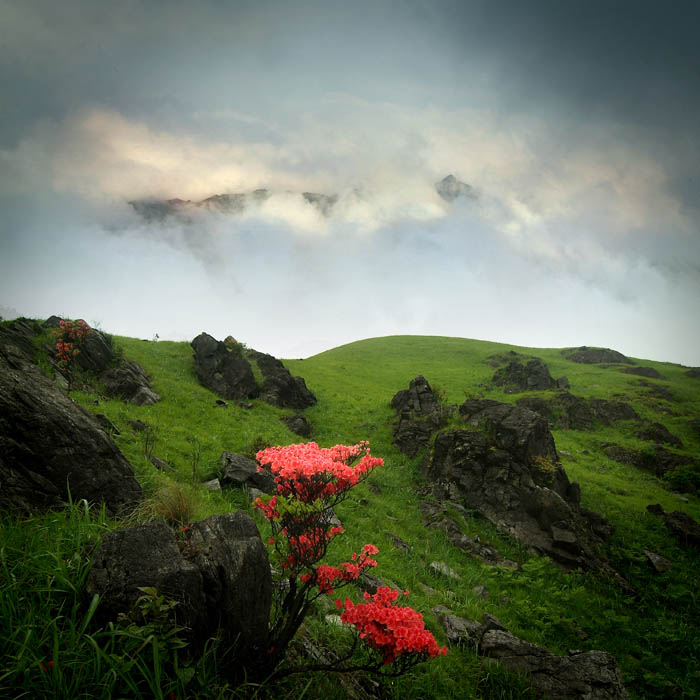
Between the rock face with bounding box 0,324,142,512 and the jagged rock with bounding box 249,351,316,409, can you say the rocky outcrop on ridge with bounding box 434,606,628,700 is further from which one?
the jagged rock with bounding box 249,351,316,409

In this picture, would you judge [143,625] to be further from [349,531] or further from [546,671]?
[349,531]

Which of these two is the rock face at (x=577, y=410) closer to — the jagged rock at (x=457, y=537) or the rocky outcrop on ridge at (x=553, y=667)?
the jagged rock at (x=457, y=537)

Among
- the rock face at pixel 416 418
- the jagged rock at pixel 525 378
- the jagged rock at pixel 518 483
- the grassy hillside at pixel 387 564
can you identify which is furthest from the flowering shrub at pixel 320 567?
the jagged rock at pixel 525 378

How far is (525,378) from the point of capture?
45.9 m

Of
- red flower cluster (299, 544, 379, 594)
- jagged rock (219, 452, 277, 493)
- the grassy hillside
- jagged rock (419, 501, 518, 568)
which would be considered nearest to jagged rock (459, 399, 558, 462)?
the grassy hillside

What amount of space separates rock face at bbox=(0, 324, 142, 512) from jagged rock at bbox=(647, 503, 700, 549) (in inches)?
819

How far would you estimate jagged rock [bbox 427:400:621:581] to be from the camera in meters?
14.0

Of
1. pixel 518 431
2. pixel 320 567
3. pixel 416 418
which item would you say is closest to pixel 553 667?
pixel 320 567

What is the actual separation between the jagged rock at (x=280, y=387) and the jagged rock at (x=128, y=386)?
355 inches

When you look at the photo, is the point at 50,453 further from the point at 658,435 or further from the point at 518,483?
the point at 658,435

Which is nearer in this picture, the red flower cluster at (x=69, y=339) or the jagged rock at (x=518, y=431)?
the jagged rock at (x=518, y=431)

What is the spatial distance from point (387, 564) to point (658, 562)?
36.0 ft

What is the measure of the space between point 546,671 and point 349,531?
272 inches

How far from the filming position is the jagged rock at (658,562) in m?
13.1
